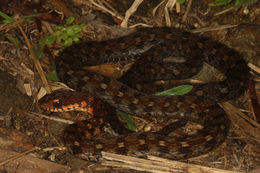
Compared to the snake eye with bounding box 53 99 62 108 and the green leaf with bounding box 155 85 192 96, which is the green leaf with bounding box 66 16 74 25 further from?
the green leaf with bounding box 155 85 192 96

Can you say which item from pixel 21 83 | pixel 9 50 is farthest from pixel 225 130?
pixel 9 50

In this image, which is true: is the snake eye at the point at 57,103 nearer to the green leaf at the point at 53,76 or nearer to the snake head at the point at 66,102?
the snake head at the point at 66,102

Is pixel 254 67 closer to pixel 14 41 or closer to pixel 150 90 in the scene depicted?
pixel 150 90

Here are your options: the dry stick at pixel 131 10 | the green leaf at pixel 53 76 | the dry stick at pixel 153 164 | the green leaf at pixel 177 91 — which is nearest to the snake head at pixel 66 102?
the green leaf at pixel 53 76

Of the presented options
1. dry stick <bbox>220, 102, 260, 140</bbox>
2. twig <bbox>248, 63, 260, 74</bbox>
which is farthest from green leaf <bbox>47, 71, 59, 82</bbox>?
twig <bbox>248, 63, 260, 74</bbox>

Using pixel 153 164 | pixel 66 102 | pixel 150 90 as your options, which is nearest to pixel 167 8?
pixel 150 90

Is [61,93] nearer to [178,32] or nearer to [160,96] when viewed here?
[160,96]
